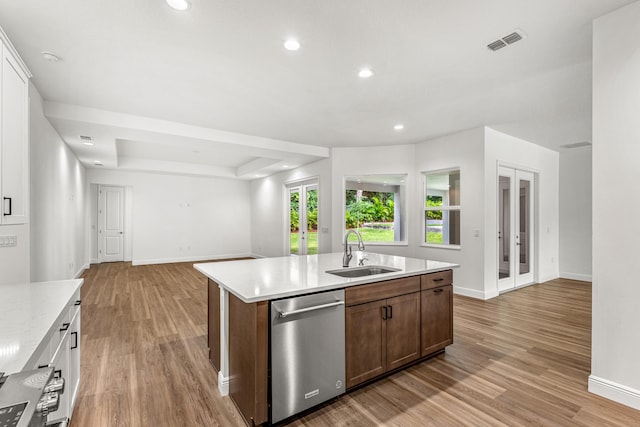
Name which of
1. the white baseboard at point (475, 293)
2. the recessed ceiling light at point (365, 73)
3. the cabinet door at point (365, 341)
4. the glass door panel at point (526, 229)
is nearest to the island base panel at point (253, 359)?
the cabinet door at point (365, 341)

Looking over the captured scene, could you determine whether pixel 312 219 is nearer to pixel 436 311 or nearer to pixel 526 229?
pixel 526 229

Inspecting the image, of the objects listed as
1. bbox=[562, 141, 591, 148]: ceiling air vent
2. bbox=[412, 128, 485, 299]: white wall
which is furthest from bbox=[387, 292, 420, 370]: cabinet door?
bbox=[562, 141, 591, 148]: ceiling air vent

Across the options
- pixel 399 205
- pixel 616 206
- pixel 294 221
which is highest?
pixel 399 205

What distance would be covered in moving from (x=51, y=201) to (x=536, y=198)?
8.02 meters

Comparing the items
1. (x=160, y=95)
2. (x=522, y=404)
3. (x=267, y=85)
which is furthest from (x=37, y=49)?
(x=522, y=404)

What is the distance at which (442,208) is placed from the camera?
543 cm

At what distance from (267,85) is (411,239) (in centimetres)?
393

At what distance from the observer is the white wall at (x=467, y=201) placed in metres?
4.75

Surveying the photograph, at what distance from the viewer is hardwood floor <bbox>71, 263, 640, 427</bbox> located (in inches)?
79.6

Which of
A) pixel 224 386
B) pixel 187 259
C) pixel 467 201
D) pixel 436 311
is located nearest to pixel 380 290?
pixel 436 311

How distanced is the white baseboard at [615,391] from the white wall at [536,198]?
2.52 metres

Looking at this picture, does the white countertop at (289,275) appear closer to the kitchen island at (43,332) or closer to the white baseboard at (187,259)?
the kitchen island at (43,332)

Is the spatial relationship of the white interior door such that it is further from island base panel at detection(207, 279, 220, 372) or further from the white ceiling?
island base panel at detection(207, 279, 220, 372)

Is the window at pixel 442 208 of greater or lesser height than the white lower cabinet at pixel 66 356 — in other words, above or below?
above
